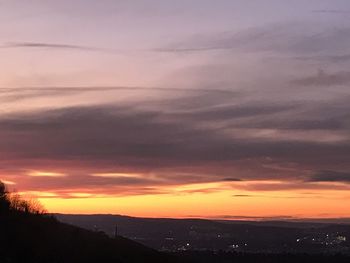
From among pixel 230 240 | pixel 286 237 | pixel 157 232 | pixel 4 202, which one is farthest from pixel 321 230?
pixel 4 202

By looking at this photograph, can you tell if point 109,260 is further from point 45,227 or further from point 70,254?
point 45,227

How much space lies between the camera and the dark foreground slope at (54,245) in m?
28.1

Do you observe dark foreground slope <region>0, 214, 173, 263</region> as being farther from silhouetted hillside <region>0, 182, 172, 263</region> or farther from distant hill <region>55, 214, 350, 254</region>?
distant hill <region>55, 214, 350, 254</region>

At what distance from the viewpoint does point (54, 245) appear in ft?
98.4

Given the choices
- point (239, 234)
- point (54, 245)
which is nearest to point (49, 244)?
point (54, 245)

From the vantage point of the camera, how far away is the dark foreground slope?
28078 millimetres

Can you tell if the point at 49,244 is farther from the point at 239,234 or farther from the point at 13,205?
the point at 239,234

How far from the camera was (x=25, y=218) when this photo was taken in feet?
114

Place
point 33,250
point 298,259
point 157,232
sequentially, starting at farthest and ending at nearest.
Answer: point 157,232, point 298,259, point 33,250

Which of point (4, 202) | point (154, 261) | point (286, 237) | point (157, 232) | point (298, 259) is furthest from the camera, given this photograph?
point (286, 237)

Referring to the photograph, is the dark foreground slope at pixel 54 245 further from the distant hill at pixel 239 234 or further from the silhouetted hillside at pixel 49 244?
the distant hill at pixel 239 234

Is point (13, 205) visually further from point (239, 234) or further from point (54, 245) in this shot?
point (239, 234)

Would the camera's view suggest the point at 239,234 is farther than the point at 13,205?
Yes

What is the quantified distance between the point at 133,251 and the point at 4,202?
761cm
